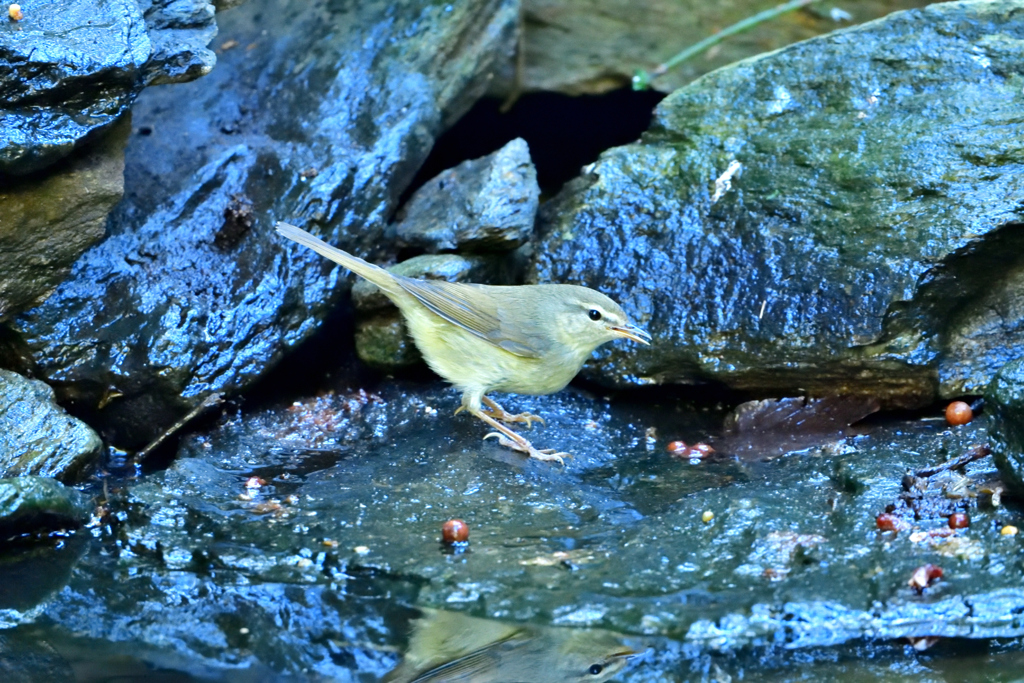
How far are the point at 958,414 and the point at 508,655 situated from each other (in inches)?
106

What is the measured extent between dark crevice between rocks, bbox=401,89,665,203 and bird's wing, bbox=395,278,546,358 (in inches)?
127

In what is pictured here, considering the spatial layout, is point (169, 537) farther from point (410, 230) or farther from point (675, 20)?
point (675, 20)

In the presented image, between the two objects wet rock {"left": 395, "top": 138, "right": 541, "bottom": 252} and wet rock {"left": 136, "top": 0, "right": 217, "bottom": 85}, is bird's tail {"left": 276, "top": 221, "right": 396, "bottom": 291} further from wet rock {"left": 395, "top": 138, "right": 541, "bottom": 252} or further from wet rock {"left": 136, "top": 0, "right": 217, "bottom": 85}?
wet rock {"left": 136, "top": 0, "right": 217, "bottom": 85}

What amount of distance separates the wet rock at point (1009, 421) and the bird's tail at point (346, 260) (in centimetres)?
276

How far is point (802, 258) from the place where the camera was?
505 centimetres

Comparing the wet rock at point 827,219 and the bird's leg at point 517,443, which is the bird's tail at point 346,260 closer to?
the bird's leg at point 517,443

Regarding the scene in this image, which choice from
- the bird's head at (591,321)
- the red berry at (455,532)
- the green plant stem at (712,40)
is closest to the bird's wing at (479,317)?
the bird's head at (591,321)

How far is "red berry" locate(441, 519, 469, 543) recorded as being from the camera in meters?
3.70

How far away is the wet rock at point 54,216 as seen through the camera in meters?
4.40

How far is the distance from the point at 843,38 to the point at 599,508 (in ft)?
11.0

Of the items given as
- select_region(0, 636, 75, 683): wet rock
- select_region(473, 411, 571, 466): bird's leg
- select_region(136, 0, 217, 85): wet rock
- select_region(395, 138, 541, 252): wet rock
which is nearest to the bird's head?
select_region(473, 411, 571, 466): bird's leg

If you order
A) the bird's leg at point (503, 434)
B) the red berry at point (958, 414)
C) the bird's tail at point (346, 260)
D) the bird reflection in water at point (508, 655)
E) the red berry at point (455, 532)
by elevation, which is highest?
the bird's tail at point (346, 260)

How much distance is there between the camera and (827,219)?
16.8ft

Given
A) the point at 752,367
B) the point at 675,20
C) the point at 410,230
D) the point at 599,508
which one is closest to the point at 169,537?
the point at 599,508
